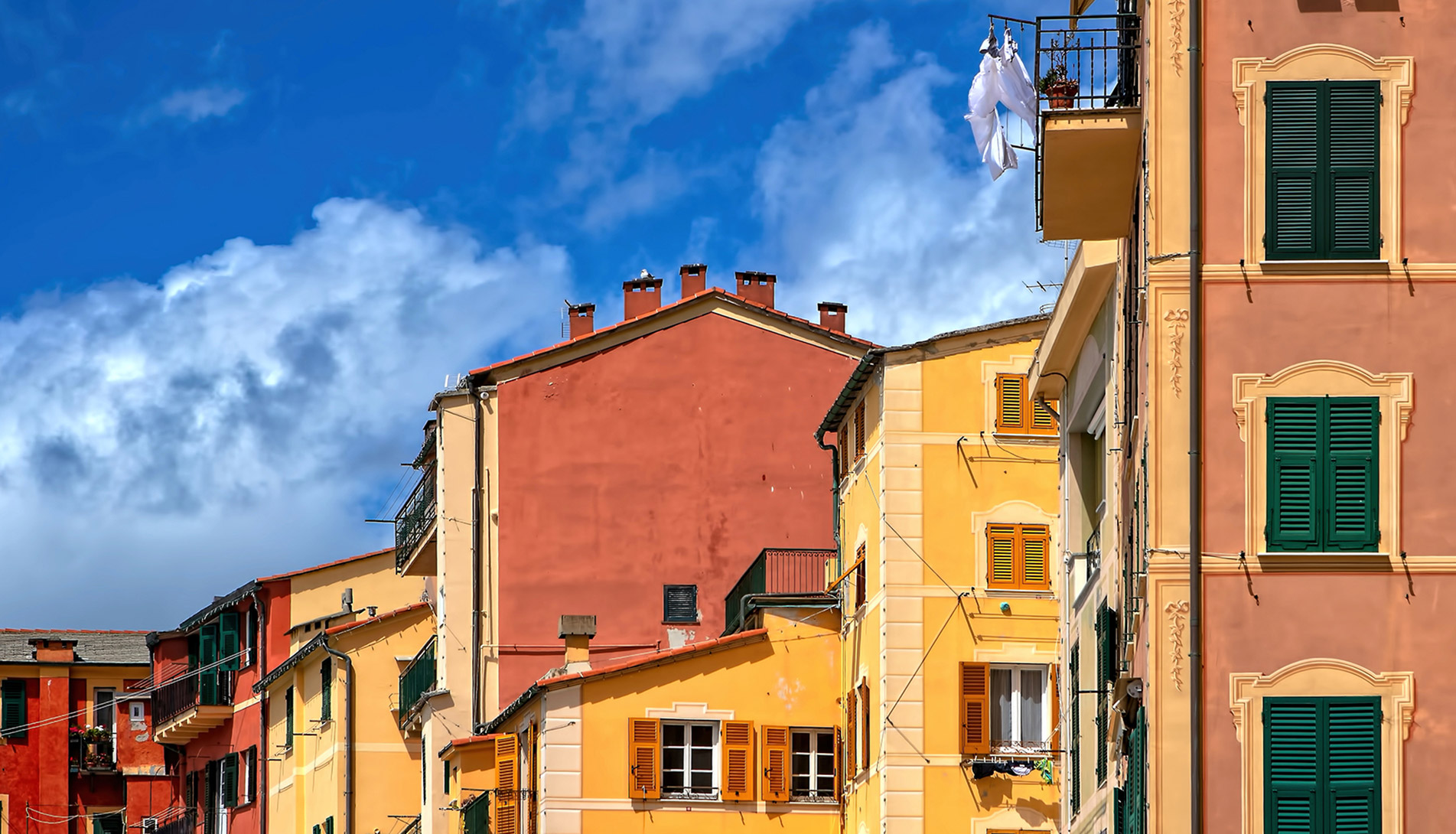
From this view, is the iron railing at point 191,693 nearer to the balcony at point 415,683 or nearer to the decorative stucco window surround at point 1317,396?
the balcony at point 415,683

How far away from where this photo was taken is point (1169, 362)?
23406mm

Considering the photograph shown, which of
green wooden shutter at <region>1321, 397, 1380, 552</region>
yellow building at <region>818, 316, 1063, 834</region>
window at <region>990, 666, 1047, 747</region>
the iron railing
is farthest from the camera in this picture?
the iron railing

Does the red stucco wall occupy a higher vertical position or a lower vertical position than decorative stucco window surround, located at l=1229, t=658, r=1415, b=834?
higher

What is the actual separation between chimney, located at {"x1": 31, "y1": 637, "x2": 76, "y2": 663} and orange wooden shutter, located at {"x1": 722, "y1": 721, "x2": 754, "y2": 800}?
160 feet

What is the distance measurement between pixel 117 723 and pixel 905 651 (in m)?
53.2

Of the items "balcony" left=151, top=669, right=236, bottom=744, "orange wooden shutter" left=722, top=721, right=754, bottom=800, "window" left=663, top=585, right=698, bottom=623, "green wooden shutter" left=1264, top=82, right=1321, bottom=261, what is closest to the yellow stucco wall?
"orange wooden shutter" left=722, top=721, right=754, bottom=800

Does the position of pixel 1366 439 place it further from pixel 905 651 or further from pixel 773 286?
pixel 773 286

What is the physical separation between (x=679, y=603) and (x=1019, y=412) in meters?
12.7

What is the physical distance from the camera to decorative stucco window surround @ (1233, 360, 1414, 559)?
23141 mm

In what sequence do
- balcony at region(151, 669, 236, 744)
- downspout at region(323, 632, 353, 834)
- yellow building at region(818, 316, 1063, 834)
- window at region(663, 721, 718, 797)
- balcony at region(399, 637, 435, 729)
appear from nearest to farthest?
yellow building at region(818, 316, 1063, 834), window at region(663, 721, 718, 797), balcony at region(399, 637, 435, 729), downspout at region(323, 632, 353, 834), balcony at region(151, 669, 236, 744)

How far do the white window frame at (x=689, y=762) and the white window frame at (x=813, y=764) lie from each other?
1198 millimetres

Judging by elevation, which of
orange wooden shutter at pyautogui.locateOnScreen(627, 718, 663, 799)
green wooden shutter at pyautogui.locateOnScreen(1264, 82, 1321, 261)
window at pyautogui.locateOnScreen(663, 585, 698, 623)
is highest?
green wooden shutter at pyautogui.locateOnScreen(1264, 82, 1321, 261)

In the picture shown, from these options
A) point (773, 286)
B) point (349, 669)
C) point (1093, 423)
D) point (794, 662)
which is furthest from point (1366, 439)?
point (349, 669)

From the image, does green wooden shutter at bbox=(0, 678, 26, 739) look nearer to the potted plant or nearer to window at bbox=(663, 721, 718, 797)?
window at bbox=(663, 721, 718, 797)
